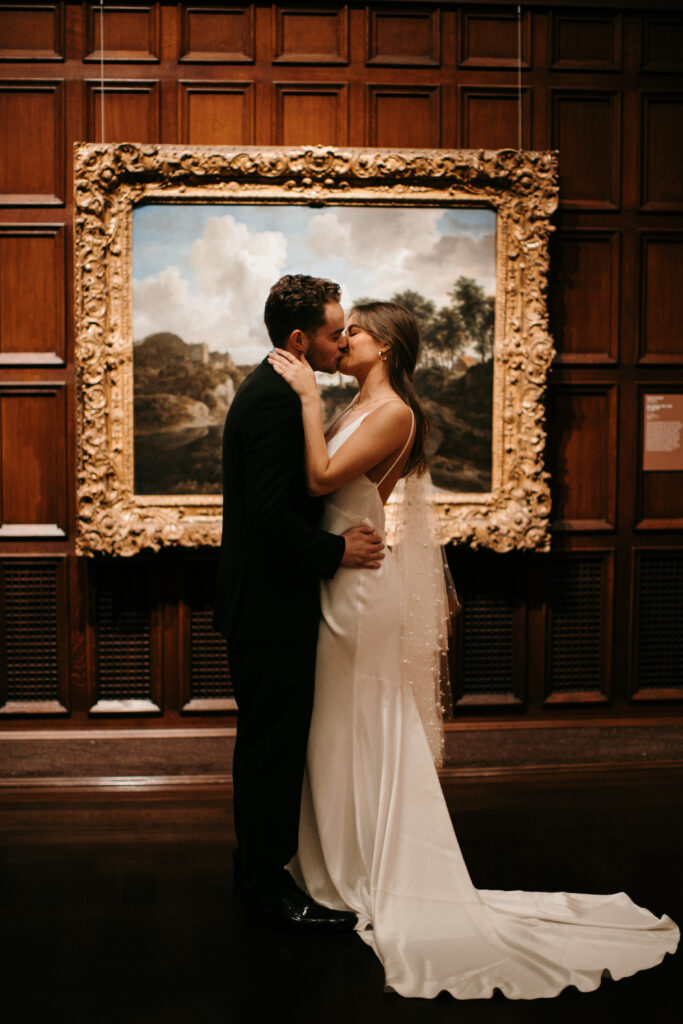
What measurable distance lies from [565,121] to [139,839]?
3.88 metres

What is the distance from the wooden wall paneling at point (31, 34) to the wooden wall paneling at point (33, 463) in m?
1.57

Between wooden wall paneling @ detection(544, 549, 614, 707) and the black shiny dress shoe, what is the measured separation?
2.17 m

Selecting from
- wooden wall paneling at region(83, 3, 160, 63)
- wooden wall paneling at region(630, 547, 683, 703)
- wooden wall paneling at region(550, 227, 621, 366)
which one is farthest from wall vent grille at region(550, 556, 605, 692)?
wooden wall paneling at region(83, 3, 160, 63)

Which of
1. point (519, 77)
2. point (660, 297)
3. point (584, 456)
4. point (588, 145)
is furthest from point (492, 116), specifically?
point (584, 456)

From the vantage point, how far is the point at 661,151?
14.6 feet

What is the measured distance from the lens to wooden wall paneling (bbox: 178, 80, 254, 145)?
13.9 ft

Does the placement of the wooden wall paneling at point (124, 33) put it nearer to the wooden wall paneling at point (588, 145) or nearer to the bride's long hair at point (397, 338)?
the wooden wall paneling at point (588, 145)

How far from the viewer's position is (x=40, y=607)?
14.4 feet

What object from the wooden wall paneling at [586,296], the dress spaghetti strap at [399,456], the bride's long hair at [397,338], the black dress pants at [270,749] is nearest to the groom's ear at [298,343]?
the bride's long hair at [397,338]

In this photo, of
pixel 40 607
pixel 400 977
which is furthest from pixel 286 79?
pixel 400 977

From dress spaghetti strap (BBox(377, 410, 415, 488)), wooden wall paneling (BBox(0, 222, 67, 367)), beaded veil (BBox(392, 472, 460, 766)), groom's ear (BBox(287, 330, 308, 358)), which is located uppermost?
wooden wall paneling (BBox(0, 222, 67, 367))

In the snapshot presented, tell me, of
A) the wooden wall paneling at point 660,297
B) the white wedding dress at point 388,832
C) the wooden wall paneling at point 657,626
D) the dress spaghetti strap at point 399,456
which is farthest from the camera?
the wooden wall paneling at point 657,626

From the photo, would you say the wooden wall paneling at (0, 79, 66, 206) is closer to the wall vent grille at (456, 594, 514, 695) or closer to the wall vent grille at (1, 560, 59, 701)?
the wall vent grille at (1, 560, 59, 701)

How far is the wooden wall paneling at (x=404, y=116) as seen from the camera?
430cm
